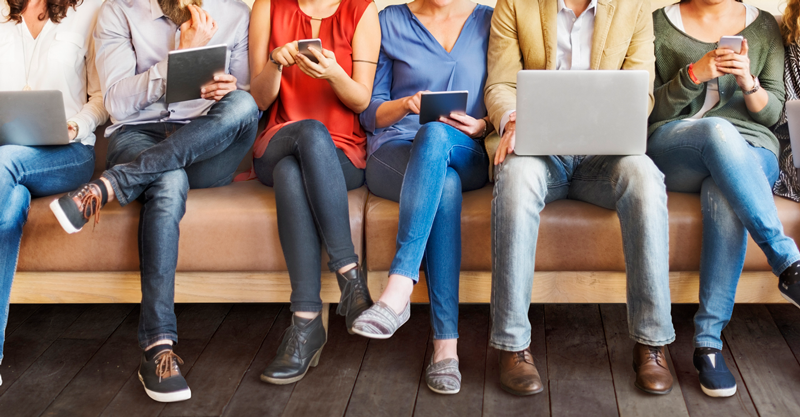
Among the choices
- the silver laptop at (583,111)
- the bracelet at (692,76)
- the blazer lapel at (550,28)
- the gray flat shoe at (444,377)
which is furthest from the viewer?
the blazer lapel at (550,28)

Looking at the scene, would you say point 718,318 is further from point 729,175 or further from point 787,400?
point 729,175

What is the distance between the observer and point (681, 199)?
1.69 metres

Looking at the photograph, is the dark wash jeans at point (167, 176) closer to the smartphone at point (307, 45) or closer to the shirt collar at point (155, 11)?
the smartphone at point (307, 45)

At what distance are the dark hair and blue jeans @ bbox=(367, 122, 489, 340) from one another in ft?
3.95

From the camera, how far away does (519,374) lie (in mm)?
1536

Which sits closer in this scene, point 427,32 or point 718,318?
point 718,318

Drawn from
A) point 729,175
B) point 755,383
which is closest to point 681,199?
point 729,175

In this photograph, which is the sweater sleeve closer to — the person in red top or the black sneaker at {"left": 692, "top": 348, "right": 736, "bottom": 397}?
the black sneaker at {"left": 692, "top": 348, "right": 736, "bottom": 397}

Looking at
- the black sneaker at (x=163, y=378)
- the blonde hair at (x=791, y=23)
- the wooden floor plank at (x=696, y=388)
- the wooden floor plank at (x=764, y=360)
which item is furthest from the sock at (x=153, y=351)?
the blonde hair at (x=791, y=23)

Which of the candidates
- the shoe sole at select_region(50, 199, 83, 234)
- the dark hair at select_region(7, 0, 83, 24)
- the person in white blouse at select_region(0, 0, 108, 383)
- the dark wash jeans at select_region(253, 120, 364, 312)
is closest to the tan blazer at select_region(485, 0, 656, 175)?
the dark wash jeans at select_region(253, 120, 364, 312)

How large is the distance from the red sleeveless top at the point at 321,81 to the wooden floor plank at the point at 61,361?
2.29 feet

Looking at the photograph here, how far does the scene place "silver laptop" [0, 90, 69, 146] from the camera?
5.43ft

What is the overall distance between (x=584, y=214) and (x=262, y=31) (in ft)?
3.56

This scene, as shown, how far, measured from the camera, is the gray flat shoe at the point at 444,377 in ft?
5.09
